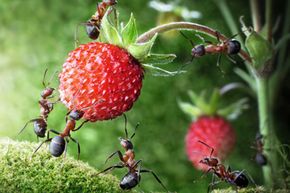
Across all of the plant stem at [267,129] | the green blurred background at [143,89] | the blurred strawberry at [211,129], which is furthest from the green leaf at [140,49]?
the green blurred background at [143,89]

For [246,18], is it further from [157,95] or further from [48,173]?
[48,173]

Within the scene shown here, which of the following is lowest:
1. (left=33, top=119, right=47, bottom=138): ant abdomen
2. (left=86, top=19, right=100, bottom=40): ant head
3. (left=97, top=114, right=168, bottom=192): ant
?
(left=97, top=114, right=168, bottom=192): ant

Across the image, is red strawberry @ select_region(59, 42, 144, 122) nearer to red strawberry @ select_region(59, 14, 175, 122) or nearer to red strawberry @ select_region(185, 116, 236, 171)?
red strawberry @ select_region(59, 14, 175, 122)

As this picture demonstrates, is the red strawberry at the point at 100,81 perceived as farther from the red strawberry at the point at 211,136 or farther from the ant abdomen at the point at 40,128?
the red strawberry at the point at 211,136

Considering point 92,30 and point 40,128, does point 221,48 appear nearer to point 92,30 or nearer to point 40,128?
point 92,30

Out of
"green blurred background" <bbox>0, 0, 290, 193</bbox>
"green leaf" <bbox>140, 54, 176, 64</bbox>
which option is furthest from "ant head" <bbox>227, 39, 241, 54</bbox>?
"green blurred background" <bbox>0, 0, 290, 193</bbox>

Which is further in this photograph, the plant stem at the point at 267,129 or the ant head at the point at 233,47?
the plant stem at the point at 267,129

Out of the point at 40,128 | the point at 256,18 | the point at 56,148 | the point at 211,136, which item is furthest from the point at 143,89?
the point at 56,148
